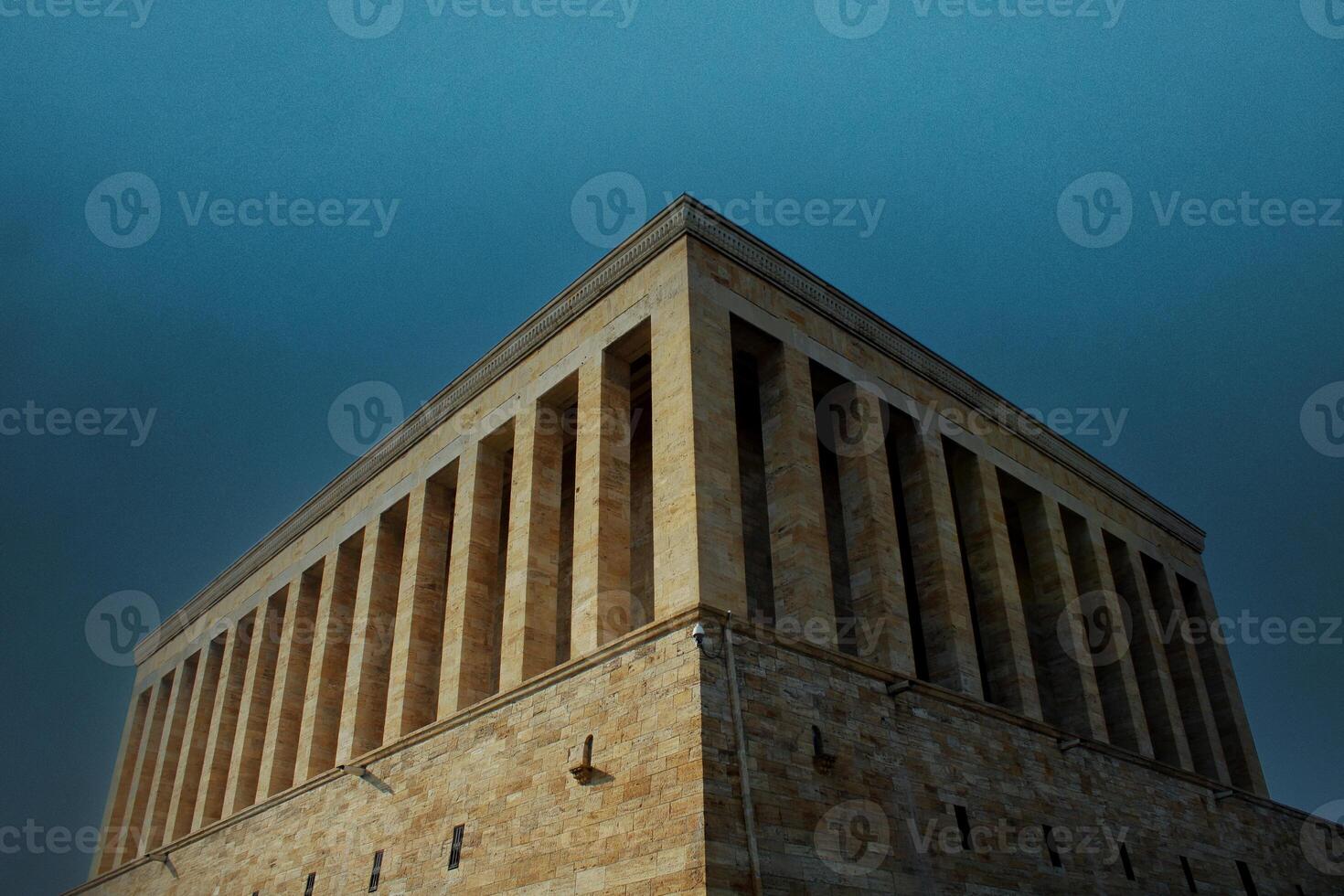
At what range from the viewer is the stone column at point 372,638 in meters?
19.0

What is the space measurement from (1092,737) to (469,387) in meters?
13.9

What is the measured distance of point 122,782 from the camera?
30.2 m

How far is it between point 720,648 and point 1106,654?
41.5 ft

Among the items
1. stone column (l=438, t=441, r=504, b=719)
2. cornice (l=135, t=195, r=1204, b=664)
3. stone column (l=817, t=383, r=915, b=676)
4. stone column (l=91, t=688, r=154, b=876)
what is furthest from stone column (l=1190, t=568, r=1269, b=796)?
stone column (l=91, t=688, r=154, b=876)

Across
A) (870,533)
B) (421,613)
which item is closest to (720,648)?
(870,533)

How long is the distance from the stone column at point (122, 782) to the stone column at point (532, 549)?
64.9 ft

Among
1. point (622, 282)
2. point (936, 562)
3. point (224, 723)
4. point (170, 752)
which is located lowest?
point (936, 562)

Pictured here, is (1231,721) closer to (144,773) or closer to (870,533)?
(870,533)

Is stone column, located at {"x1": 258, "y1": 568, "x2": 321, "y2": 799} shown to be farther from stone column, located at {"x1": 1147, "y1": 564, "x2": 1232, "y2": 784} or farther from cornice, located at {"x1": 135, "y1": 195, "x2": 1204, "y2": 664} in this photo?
stone column, located at {"x1": 1147, "y1": 564, "x2": 1232, "y2": 784}

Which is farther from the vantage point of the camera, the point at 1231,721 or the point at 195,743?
the point at 195,743

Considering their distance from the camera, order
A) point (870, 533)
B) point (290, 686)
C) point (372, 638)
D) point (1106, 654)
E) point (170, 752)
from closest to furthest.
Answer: point (870, 533), point (372, 638), point (1106, 654), point (290, 686), point (170, 752)

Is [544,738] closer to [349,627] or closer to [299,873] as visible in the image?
[299,873]

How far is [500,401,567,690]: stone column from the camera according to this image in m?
15.3

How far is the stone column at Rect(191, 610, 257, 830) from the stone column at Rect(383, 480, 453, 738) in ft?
26.9
